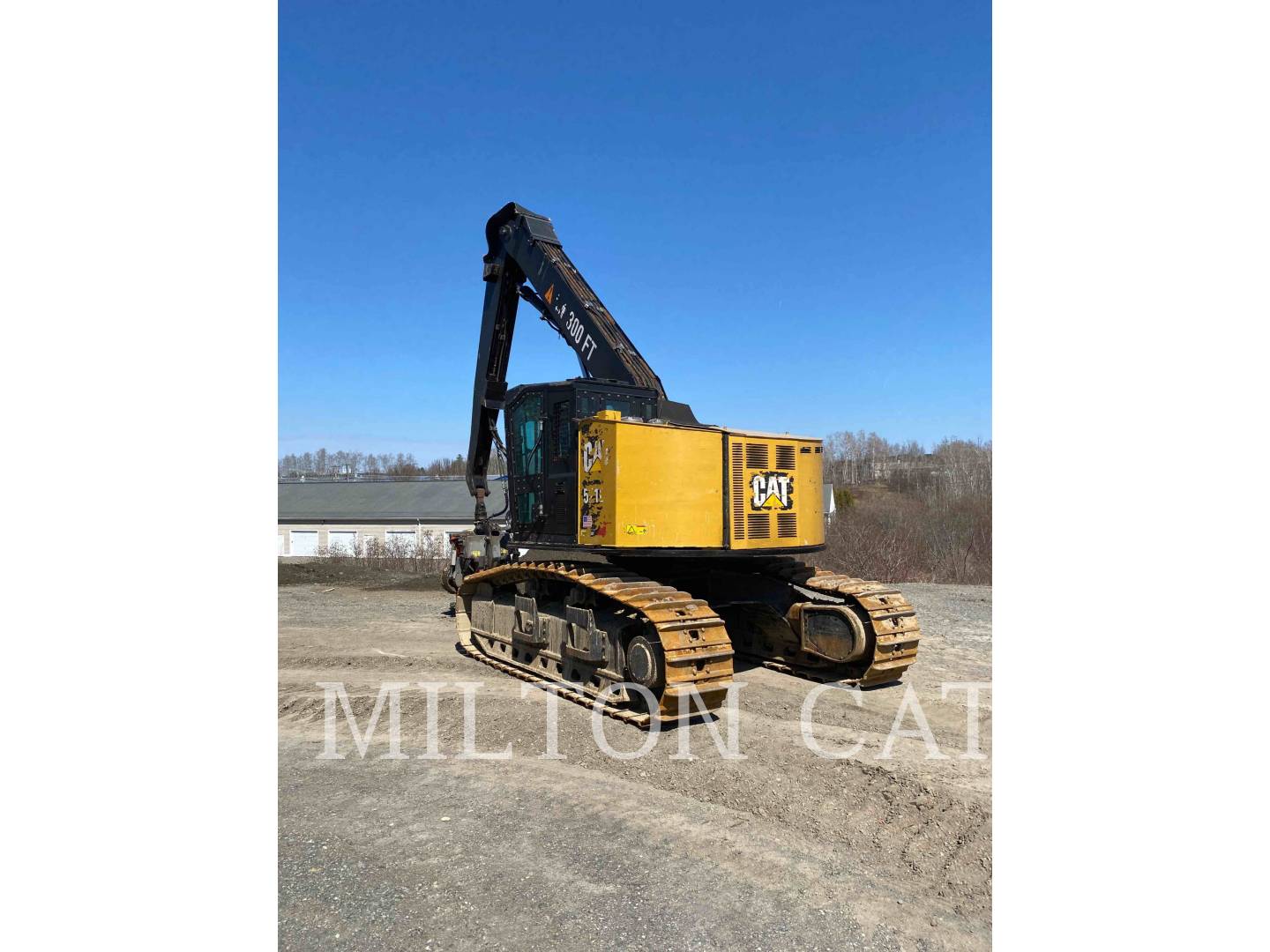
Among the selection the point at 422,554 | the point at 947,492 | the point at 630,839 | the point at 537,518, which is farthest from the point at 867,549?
the point at 630,839

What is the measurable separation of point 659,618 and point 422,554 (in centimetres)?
2456

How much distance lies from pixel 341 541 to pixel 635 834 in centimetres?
3196

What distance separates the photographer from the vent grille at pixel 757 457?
8.12 m

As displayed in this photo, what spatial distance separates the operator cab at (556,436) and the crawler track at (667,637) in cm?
54

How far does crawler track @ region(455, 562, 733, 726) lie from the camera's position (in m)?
6.71

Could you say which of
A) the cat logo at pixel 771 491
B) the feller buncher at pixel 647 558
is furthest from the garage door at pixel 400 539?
the cat logo at pixel 771 491

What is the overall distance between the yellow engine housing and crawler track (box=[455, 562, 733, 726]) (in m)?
0.43

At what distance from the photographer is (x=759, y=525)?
815 cm

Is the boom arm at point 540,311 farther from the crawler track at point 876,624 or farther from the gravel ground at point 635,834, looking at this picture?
the gravel ground at point 635,834

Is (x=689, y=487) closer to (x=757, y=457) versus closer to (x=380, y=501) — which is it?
(x=757, y=457)

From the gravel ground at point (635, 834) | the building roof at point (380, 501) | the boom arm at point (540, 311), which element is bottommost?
the gravel ground at point (635, 834)

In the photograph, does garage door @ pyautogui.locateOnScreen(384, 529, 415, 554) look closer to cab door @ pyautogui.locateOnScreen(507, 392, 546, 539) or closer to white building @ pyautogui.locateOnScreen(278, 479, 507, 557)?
white building @ pyautogui.locateOnScreen(278, 479, 507, 557)

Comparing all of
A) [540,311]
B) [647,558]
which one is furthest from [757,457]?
[540,311]

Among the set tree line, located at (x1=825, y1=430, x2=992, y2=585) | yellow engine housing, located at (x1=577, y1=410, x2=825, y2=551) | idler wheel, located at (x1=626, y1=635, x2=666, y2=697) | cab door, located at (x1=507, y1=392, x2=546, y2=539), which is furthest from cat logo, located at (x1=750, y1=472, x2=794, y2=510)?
tree line, located at (x1=825, y1=430, x2=992, y2=585)
